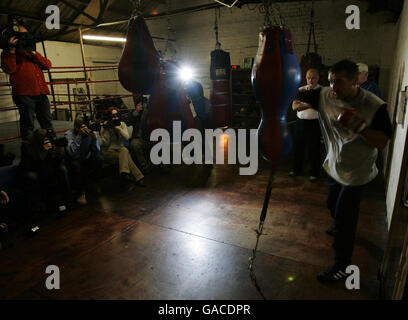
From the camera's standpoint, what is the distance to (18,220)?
2.91 m

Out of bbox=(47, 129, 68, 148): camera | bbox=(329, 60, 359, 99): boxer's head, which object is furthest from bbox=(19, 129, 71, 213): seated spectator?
bbox=(329, 60, 359, 99): boxer's head

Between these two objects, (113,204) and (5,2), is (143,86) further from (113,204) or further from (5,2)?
(5,2)

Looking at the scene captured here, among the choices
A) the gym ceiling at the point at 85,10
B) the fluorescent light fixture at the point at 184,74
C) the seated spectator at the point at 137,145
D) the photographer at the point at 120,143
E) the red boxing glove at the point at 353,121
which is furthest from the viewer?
the gym ceiling at the point at 85,10

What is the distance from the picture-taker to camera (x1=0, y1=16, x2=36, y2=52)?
9.81 feet

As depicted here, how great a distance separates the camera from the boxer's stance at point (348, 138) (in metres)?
1.50

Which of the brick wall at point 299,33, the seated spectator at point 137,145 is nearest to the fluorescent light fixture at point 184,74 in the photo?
the seated spectator at point 137,145

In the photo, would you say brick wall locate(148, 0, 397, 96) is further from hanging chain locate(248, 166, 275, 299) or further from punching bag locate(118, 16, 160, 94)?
punching bag locate(118, 16, 160, 94)

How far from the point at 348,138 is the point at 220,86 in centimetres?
479

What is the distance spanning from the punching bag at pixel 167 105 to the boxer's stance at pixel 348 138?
960 mm

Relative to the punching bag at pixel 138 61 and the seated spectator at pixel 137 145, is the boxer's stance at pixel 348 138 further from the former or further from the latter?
the seated spectator at pixel 137 145

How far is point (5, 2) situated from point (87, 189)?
509 cm

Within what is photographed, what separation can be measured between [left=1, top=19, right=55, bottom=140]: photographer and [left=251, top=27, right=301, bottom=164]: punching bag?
2639 millimetres

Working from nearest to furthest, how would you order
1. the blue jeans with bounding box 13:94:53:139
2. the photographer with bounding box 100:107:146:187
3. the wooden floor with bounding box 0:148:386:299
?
the wooden floor with bounding box 0:148:386:299
the blue jeans with bounding box 13:94:53:139
the photographer with bounding box 100:107:146:187
